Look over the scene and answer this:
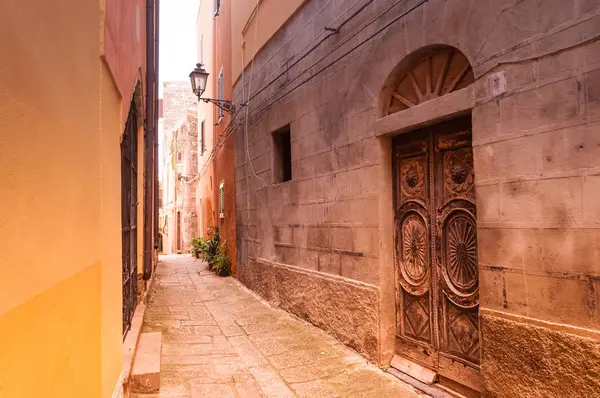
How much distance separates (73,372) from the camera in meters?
1.92

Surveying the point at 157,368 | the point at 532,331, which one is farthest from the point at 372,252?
the point at 157,368

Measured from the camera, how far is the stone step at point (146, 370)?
3.82 metres

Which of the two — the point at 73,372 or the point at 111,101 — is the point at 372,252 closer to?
the point at 111,101

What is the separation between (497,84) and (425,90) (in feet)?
3.48

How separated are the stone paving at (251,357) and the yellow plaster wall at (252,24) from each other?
15.5 ft

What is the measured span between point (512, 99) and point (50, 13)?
9.57 ft

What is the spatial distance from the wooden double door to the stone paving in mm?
451

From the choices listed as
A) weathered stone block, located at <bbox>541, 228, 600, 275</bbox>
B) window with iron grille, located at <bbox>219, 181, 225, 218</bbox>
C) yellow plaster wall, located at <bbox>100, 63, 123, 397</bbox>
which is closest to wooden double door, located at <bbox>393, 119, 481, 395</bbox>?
weathered stone block, located at <bbox>541, 228, 600, 275</bbox>

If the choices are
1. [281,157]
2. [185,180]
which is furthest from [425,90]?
[185,180]

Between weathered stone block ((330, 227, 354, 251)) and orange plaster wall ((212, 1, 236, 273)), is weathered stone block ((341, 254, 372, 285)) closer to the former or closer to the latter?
weathered stone block ((330, 227, 354, 251))

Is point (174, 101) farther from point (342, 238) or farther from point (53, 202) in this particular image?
point (53, 202)

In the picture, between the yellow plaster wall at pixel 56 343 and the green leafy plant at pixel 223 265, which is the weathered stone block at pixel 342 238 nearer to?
the yellow plaster wall at pixel 56 343

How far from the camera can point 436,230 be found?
4168 millimetres

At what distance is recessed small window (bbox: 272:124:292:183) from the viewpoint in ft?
25.8
